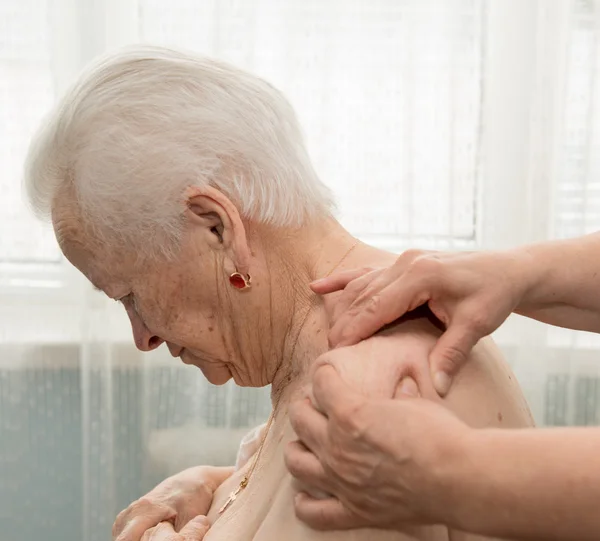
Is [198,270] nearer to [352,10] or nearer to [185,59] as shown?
[185,59]

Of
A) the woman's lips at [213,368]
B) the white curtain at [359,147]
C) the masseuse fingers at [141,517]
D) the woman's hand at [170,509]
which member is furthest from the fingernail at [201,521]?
the white curtain at [359,147]

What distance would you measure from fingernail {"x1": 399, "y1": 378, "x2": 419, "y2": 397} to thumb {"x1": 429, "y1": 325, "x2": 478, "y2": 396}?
23 millimetres

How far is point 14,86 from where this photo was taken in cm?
227

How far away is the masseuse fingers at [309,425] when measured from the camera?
33.2 inches

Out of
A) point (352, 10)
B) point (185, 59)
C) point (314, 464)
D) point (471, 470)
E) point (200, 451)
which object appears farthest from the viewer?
point (200, 451)

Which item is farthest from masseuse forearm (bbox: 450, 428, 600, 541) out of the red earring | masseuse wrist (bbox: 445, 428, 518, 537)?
the red earring

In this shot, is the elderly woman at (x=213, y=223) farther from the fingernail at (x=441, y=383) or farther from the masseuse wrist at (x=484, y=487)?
the masseuse wrist at (x=484, y=487)

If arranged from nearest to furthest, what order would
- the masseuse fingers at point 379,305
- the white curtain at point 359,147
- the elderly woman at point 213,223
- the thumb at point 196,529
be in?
the masseuse fingers at point 379,305, the elderly woman at point 213,223, the thumb at point 196,529, the white curtain at point 359,147

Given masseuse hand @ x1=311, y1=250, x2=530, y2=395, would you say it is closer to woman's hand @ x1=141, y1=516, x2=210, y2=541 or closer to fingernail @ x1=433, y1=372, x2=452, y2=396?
fingernail @ x1=433, y1=372, x2=452, y2=396

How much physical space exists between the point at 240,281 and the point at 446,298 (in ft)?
0.94

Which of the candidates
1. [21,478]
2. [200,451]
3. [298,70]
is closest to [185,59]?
[298,70]

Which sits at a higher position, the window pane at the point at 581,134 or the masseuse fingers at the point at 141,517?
the window pane at the point at 581,134

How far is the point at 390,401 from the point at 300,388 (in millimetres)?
306

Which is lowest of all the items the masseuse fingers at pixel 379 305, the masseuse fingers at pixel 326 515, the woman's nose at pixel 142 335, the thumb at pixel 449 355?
the masseuse fingers at pixel 326 515
